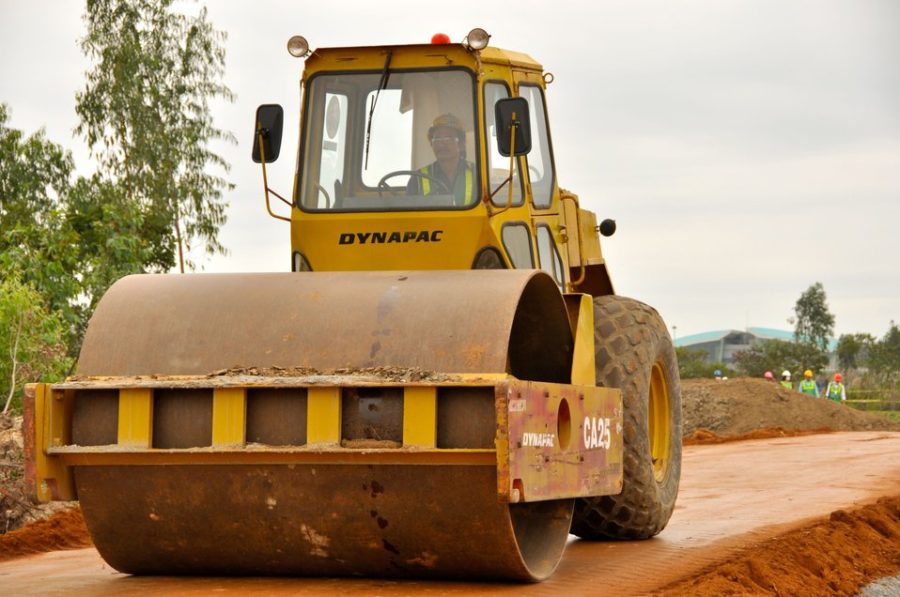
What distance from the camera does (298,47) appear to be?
27.7ft

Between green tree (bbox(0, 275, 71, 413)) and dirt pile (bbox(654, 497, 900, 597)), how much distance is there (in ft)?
28.4

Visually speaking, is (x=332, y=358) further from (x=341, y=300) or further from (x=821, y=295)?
(x=821, y=295)

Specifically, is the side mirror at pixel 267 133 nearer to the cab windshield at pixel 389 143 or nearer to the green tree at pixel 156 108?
the cab windshield at pixel 389 143

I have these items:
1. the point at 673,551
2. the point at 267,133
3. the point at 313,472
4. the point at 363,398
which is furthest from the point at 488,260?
the point at 673,551

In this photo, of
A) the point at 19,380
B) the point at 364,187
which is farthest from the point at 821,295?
→ the point at 364,187

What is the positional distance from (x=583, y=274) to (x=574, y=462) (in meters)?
3.04

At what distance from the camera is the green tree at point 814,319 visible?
74250 mm

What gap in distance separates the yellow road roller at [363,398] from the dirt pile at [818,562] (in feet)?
2.55

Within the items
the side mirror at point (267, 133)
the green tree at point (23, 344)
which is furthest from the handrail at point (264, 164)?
the green tree at point (23, 344)

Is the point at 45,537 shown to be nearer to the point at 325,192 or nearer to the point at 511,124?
the point at 325,192

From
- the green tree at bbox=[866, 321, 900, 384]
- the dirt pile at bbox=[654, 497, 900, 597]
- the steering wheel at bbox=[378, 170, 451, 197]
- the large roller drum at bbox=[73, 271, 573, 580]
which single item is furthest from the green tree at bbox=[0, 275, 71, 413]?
the green tree at bbox=[866, 321, 900, 384]

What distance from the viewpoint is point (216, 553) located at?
21.9 feet

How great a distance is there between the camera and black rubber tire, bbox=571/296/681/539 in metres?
8.48

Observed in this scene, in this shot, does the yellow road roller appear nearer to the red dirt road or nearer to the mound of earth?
the red dirt road
